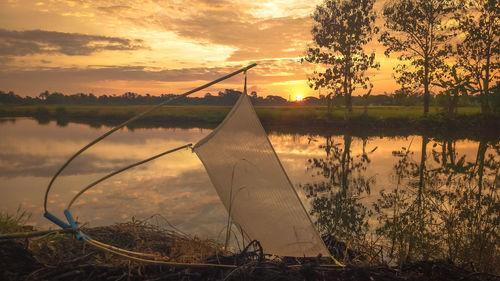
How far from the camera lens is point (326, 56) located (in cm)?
2870

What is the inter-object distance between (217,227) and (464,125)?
24.3m

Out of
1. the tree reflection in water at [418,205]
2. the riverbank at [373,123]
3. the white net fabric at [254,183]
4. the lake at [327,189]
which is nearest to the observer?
the white net fabric at [254,183]

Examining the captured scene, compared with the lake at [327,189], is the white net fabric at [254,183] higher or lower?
higher

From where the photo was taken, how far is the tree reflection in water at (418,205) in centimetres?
407

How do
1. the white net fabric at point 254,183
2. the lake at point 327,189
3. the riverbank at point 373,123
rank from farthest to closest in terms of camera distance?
1. the riverbank at point 373,123
2. the lake at point 327,189
3. the white net fabric at point 254,183

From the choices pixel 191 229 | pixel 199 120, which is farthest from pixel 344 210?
pixel 199 120

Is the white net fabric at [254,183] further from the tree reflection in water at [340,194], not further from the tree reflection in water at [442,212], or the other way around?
the tree reflection in water at [442,212]

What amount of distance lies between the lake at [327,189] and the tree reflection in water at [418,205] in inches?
1.2

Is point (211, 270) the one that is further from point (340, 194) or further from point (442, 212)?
point (340, 194)

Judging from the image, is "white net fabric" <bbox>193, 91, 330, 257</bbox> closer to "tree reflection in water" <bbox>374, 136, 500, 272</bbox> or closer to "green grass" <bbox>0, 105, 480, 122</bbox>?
"tree reflection in water" <bbox>374, 136, 500, 272</bbox>

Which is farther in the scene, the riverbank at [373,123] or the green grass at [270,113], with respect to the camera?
the green grass at [270,113]

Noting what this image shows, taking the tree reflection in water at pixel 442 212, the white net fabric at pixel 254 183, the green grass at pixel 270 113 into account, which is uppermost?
the green grass at pixel 270 113

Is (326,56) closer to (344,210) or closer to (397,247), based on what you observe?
(344,210)

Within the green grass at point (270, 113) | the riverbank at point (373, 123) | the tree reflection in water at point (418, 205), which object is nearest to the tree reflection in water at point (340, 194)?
the tree reflection in water at point (418, 205)
